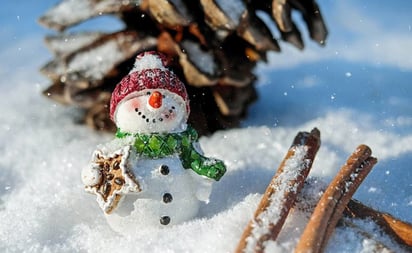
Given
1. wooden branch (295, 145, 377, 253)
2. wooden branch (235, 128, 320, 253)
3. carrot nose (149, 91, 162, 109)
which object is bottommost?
carrot nose (149, 91, 162, 109)

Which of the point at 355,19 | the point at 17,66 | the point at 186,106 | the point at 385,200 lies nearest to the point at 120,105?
the point at 186,106

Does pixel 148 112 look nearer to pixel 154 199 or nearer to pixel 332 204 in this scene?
pixel 154 199

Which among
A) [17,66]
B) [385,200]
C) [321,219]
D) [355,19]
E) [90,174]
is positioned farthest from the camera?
[355,19]

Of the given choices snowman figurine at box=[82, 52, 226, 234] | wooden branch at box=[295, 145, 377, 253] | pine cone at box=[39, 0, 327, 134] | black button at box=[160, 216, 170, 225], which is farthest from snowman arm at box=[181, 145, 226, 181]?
pine cone at box=[39, 0, 327, 134]

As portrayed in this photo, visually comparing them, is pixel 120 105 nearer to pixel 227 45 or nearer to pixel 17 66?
pixel 227 45

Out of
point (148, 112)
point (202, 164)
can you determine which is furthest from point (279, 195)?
point (148, 112)

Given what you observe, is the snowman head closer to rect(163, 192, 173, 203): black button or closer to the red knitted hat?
the red knitted hat

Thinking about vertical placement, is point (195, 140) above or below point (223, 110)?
above
